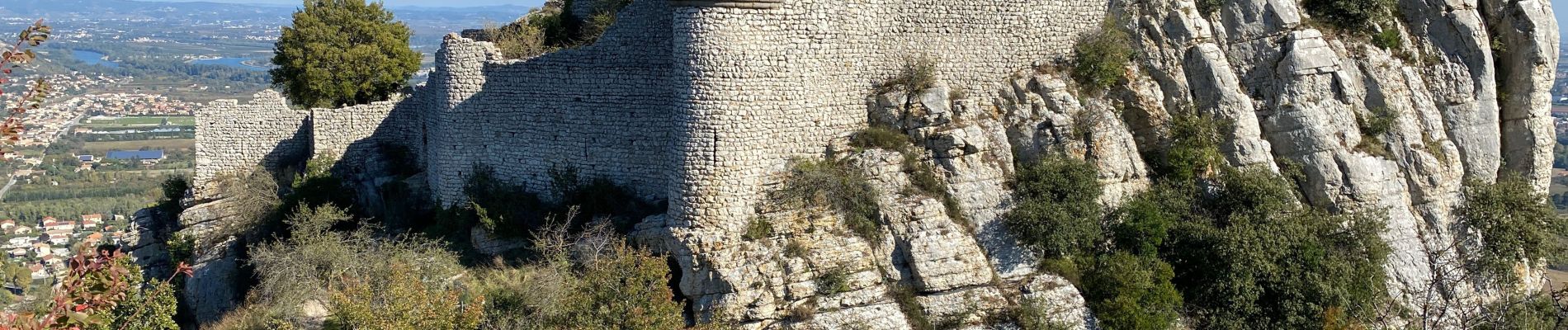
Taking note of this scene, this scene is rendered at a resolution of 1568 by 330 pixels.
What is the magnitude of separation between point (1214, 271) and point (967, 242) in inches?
177

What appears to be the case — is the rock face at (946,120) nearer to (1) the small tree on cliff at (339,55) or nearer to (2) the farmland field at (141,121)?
(1) the small tree on cliff at (339,55)

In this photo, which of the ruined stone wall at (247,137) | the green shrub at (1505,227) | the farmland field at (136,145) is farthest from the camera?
the farmland field at (136,145)

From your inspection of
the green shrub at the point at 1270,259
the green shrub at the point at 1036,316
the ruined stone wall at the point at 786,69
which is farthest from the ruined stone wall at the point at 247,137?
the green shrub at the point at 1270,259

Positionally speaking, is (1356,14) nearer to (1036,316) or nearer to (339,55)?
(1036,316)

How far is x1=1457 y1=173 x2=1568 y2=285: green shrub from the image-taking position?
22.3m

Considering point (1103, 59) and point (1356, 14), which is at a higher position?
point (1356, 14)

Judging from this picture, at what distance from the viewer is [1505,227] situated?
22391mm

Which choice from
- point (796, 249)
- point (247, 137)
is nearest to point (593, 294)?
point (796, 249)

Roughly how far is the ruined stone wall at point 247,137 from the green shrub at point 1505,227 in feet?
79.9

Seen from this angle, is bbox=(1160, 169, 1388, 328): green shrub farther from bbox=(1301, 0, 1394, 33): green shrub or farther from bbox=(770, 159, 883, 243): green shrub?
Answer: bbox=(770, 159, 883, 243): green shrub

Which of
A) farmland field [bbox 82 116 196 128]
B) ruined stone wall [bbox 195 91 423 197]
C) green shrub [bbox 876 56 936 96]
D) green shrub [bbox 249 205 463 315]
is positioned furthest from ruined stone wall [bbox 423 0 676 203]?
farmland field [bbox 82 116 196 128]

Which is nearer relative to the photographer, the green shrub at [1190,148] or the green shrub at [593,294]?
the green shrub at [593,294]

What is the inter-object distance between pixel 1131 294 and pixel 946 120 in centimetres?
442

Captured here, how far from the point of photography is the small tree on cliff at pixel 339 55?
24.7 metres
